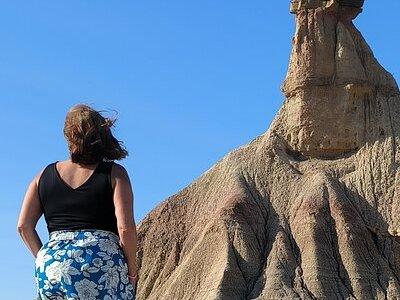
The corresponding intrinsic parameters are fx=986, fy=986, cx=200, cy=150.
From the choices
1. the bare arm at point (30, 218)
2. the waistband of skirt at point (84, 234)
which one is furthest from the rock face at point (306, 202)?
the waistband of skirt at point (84, 234)

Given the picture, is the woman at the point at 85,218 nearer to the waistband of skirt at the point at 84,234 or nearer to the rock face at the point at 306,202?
the waistband of skirt at the point at 84,234

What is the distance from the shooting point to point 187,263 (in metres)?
28.4

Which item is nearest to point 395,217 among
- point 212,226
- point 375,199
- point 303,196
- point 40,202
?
point 375,199

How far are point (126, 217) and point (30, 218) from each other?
2.50 feet

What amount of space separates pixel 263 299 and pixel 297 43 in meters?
8.23

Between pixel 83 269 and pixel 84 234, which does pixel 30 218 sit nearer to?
pixel 84 234

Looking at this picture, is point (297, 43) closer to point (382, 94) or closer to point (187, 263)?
point (382, 94)

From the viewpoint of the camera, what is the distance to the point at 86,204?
6336mm

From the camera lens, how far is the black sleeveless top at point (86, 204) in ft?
20.7

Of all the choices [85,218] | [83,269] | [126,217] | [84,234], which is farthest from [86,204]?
[83,269]

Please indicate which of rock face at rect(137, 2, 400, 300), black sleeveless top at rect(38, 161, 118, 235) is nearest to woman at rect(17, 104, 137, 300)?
black sleeveless top at rect(38, 161, 118, 235)

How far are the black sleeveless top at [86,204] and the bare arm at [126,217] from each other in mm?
92

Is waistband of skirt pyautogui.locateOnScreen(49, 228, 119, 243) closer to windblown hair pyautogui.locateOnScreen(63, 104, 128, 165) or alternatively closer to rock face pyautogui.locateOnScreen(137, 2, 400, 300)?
windblown hair pyautogui.locateOnScreen(63, 104, 128, 165)

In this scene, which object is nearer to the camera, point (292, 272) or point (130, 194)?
point (130, 194)
